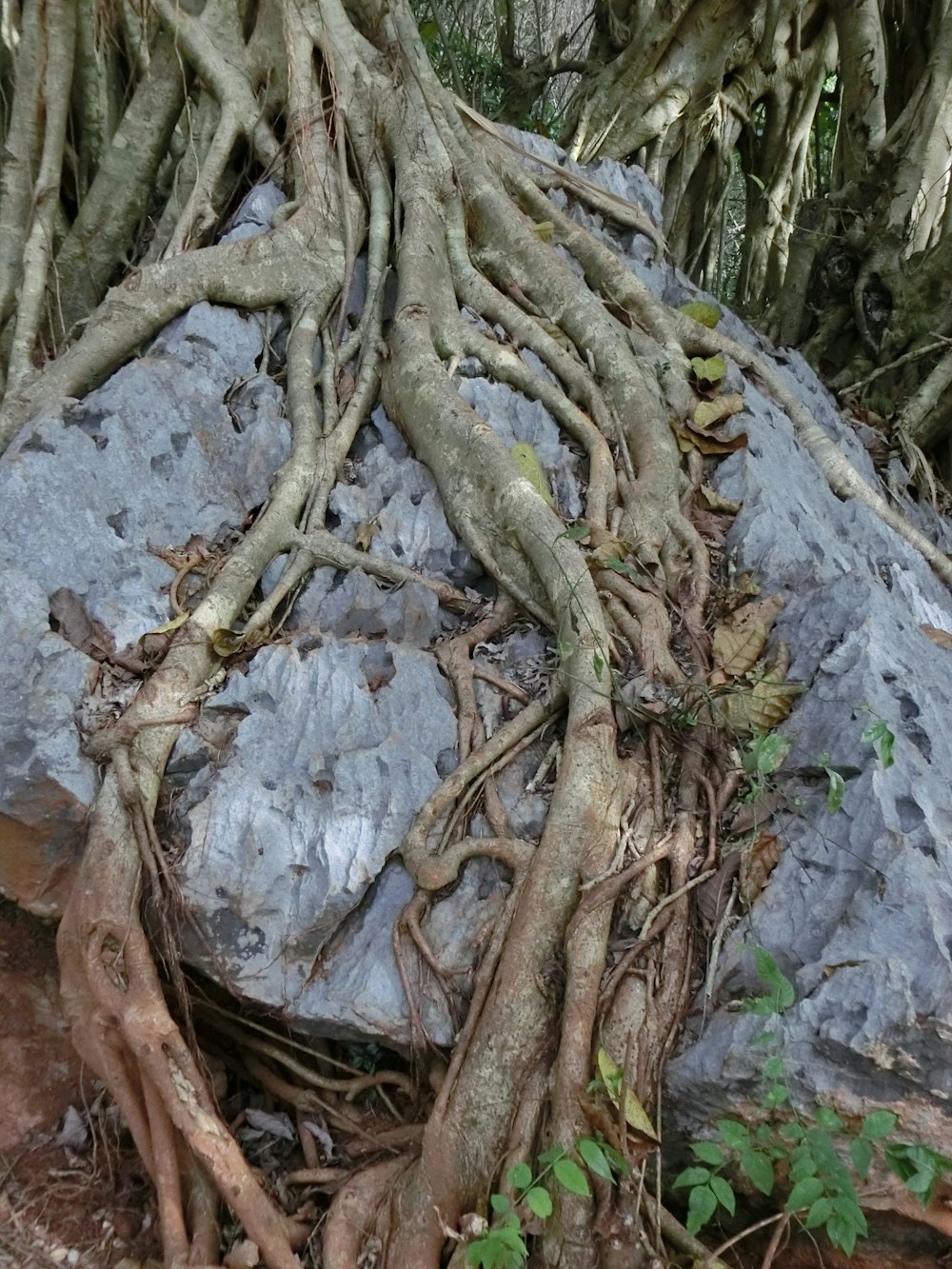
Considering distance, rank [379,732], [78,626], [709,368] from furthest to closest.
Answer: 1. [709,368]
2. [78,626]
3. [379,732]

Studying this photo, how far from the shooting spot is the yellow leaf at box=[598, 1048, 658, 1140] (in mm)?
2062

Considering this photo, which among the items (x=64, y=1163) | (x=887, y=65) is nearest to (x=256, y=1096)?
(x=64, y=1163)

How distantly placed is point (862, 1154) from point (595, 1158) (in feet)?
1.75

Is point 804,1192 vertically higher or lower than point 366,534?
higher

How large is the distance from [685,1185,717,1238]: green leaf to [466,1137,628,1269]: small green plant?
164 millimetres

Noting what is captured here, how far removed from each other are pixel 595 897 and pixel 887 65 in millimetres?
6652

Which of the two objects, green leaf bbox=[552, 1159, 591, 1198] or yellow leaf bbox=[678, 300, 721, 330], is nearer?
green leaf bbox=[552, 1159, 591, 1198]

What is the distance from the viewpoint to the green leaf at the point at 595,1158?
73.5 inches

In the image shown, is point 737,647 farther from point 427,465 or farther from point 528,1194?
point 528,1194

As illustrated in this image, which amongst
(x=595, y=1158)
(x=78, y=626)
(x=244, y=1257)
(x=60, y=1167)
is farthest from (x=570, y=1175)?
(x=78, y=626)

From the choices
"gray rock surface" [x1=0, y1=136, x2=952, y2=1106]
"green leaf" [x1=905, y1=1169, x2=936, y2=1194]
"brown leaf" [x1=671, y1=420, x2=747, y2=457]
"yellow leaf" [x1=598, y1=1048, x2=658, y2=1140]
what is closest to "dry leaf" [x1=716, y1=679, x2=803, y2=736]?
"gray rock surface" [x1=0, y1=136, x2=952, y2=1106]

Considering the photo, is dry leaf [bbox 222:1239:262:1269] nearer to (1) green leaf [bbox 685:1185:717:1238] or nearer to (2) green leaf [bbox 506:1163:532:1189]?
(2) green leaf [bbox 506:1163:532:1189]

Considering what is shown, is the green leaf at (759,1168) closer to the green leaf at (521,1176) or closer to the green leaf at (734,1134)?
the green leaf at (734,1134)

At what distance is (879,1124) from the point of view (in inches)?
71.2
